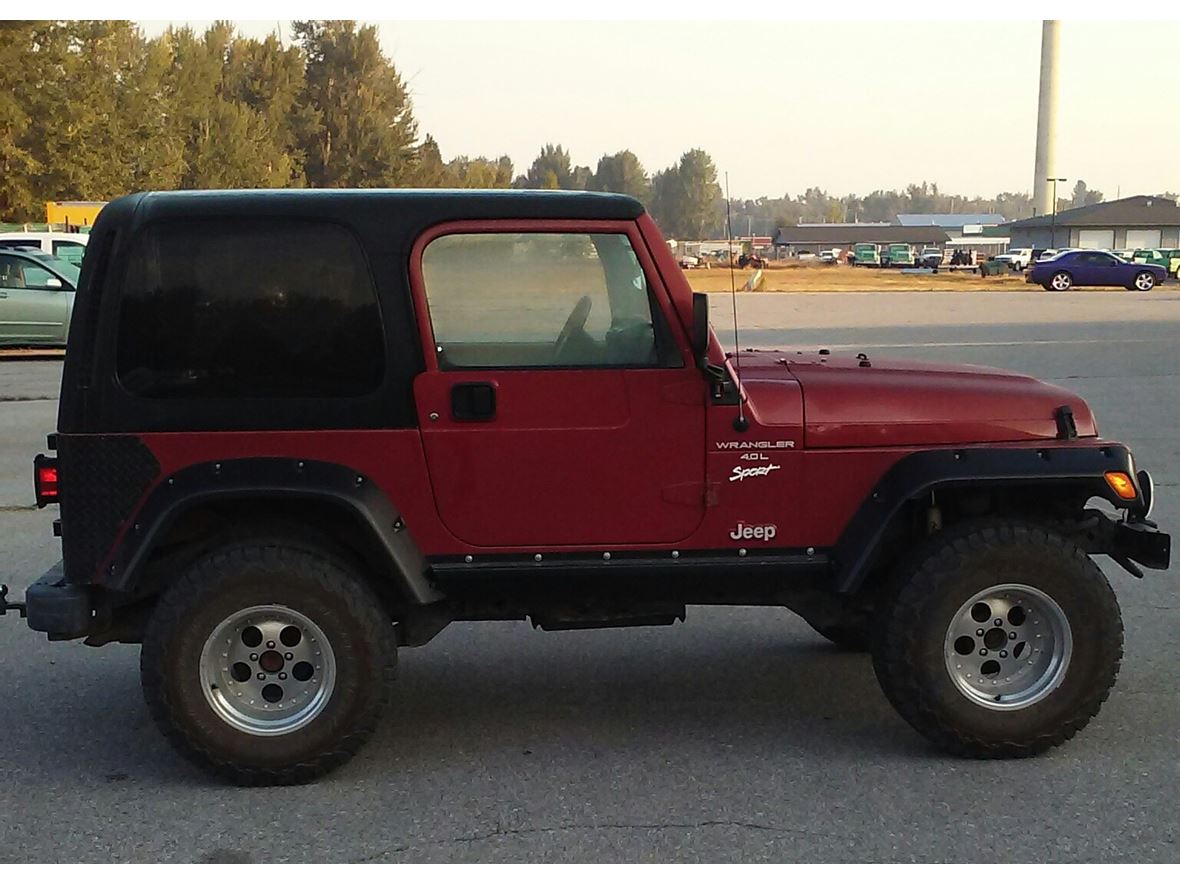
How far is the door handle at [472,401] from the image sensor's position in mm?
4621

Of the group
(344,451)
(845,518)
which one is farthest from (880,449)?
(344,451)

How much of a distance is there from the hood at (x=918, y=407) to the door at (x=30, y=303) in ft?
58.6

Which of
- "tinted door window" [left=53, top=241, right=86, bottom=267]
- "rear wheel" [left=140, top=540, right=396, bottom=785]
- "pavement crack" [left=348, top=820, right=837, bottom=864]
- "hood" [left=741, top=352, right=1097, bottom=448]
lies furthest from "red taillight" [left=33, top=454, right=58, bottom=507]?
"tinted door window" [left=53, top=241, right=86, bottom=267]

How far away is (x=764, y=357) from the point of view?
212 inches

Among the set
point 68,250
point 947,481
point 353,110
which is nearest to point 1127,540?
point 947,481

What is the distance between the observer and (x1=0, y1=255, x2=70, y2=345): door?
20.6 metres

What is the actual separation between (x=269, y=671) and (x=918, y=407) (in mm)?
2412

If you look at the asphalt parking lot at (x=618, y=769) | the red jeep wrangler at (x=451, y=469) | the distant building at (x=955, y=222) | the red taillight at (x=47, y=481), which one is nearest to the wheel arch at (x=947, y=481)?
the red jeep wrangler at (x=451, y=469)

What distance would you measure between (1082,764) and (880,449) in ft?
4.18

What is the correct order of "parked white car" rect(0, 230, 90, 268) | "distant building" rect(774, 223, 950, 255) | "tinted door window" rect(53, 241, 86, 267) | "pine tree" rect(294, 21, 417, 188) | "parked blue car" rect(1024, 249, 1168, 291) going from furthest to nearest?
"distant building" rect(774, 223, 950, 255) → "pine tree" rect(294, 21, 417, 188) → "parked blue car" rect(1024, 249, 1168, 291) → "parked white car" rect(0, 230, 90, 268) → "tinted door window" rect(53, 241, 86, 267)

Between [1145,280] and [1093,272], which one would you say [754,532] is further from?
[1093,272]

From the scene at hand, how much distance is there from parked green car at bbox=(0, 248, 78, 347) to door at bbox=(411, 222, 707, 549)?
682 inches

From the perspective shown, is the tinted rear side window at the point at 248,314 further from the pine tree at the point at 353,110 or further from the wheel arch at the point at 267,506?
the pine tree at the point at 353,110

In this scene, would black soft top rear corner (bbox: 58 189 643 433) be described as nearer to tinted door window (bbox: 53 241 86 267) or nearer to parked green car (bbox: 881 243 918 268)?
tinted door window (bbox: 53 241 86 267)
